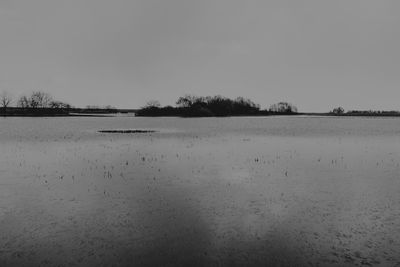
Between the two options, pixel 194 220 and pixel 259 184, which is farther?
pixel 259 184

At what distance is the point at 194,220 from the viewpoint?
481 inches

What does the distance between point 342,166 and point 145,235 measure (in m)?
18.8

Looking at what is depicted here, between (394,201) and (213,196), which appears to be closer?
(394,201)

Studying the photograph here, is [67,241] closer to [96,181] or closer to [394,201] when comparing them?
[96,181]

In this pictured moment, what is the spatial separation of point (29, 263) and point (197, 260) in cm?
423

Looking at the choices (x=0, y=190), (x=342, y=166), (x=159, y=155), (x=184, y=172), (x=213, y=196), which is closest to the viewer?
(x=213, y=196)

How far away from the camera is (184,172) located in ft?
73.2

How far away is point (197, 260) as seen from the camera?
8.94 meters

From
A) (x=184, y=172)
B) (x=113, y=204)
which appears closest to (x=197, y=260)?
(x=113, y=204)

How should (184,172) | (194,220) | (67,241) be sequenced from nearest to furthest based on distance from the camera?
(67,241) < (194,220) < (184,172)

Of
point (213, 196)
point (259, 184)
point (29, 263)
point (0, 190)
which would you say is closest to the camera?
point (29, 263)

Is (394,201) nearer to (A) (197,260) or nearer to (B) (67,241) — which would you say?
(A) (197,260)

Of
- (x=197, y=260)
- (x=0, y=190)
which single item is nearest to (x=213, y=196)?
(x=197, y=260)

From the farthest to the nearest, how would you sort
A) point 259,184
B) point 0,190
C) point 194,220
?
1. point 259,184
2. point 0,190
3. point 194,220
